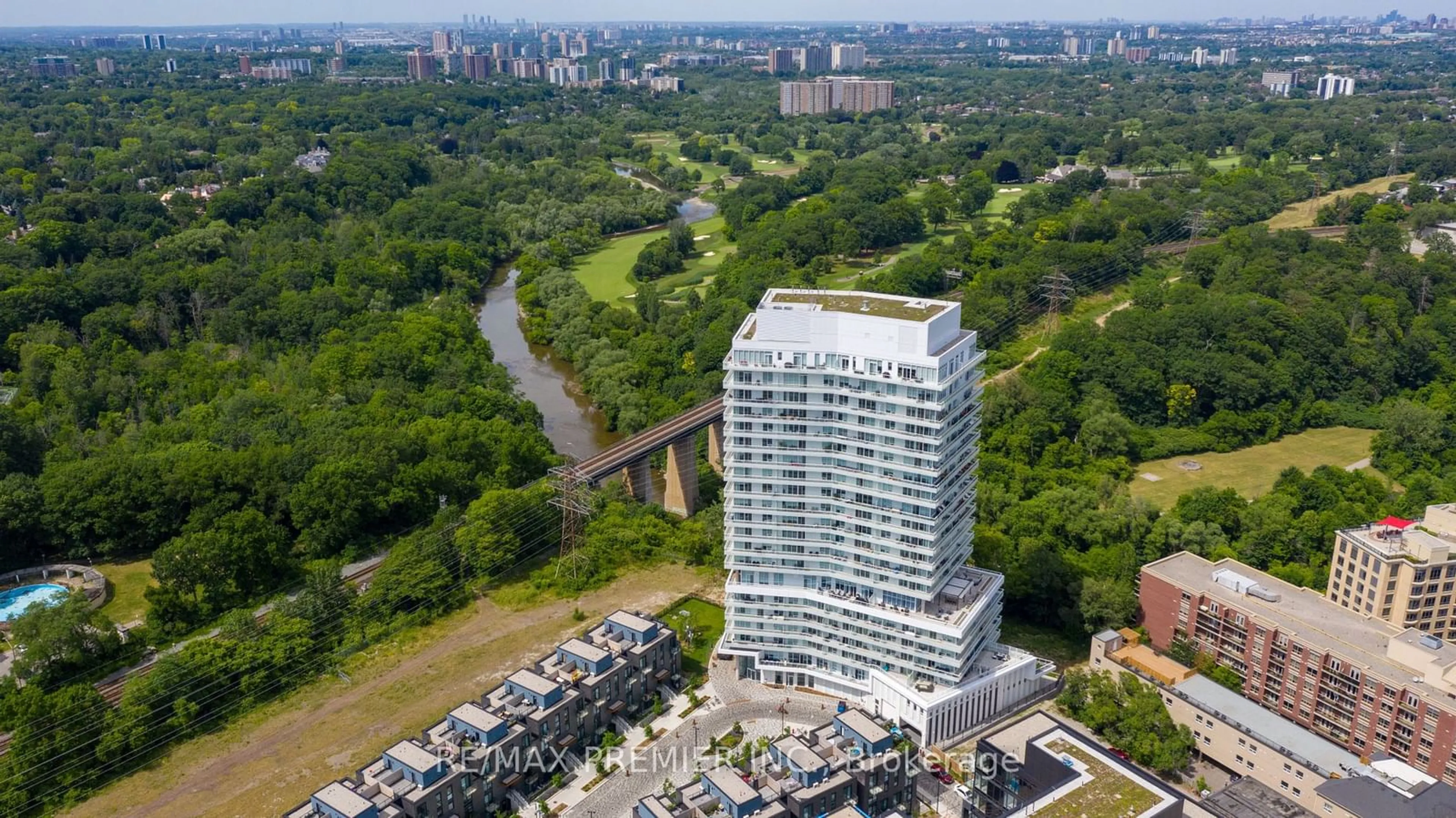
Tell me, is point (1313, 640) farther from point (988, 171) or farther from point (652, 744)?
point (988, 171)

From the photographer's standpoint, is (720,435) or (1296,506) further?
(720,435)

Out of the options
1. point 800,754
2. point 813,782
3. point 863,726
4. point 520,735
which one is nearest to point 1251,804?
point 863,726

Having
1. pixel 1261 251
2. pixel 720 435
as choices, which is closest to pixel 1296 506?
pixel 720 435

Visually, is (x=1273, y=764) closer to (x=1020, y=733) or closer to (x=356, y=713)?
(x=1020, y=733)

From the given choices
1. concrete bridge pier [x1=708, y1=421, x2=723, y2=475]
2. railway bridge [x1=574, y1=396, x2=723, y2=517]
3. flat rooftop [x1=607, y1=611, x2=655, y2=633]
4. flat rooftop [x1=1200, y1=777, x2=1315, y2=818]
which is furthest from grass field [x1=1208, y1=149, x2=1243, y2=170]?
flat rooftop [x1=1200, y1=777, x2=1315, y2=818]

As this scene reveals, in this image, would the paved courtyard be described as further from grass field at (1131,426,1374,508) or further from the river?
grass field at (1131,426,1374,508)

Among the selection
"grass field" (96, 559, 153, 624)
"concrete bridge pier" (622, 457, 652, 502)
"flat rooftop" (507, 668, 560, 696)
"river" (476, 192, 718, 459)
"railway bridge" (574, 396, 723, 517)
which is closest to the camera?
"flat rooftop" (507, 668, 560, 696)

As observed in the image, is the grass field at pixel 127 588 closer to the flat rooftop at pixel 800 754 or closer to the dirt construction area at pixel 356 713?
the dirt construction area at pixel 356 713
